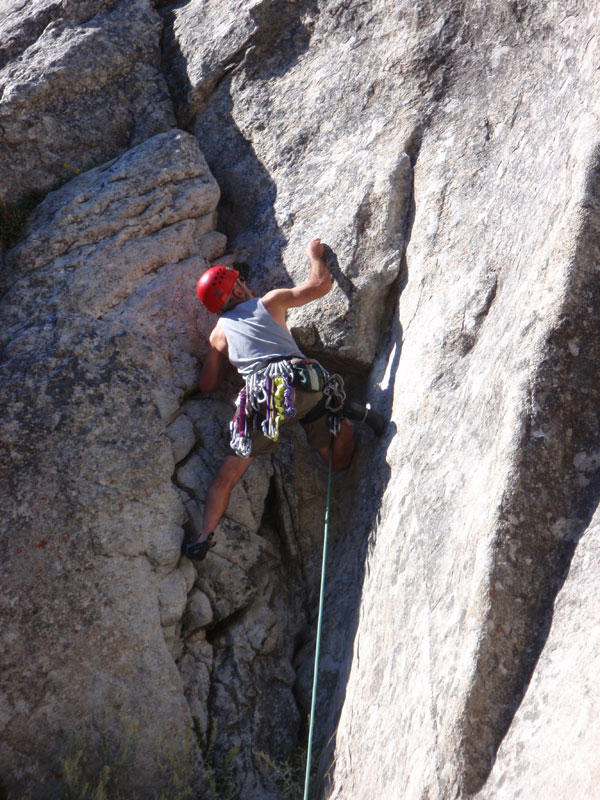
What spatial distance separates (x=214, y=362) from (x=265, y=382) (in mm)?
744

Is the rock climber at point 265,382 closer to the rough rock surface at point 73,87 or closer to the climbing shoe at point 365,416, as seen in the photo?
the climbing shoe at point 365,416

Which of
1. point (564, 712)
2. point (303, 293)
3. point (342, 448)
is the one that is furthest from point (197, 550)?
point (564, 712)

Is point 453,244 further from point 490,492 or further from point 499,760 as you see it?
point 499,760

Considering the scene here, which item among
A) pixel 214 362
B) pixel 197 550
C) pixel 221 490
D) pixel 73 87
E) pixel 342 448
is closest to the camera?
pixel 197 550

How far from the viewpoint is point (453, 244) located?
235 inches

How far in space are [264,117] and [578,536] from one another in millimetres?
5297

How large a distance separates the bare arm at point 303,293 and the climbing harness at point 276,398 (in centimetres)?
48

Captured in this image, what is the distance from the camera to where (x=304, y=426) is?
6.31 m

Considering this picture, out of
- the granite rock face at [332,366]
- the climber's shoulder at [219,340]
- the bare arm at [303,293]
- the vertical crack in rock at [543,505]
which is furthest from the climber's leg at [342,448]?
the vertical crack in rock at [543,505]

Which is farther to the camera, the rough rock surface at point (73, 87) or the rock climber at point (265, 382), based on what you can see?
the rough rock surface at point (73, 87)

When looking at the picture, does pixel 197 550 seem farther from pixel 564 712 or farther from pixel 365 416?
pixel 564 712

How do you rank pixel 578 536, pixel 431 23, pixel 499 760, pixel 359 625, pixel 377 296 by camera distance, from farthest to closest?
1. pixel 431 23
2. pixel 377 296
3. pixel 359 625
4. pixel 578 536
5. pixel 499 760

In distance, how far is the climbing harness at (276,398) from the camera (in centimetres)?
580

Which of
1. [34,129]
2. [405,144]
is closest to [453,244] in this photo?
[405,144]
